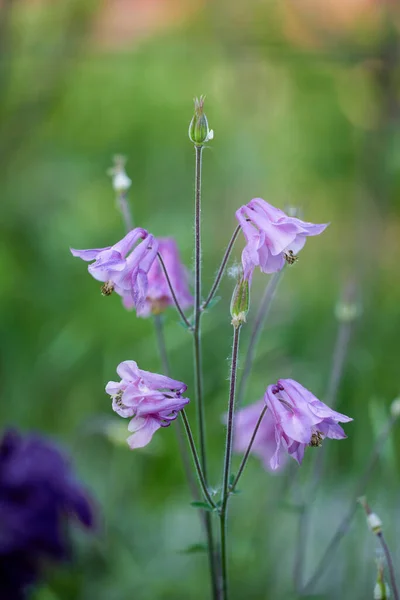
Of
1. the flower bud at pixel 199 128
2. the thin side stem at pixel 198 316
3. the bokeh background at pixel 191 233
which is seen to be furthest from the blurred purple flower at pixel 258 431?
the flower bud at pixel 199 128

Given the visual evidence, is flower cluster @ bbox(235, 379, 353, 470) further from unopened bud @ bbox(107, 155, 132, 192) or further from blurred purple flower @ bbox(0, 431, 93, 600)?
blurred purple flower @ bbox(0, 431, 93, 600)

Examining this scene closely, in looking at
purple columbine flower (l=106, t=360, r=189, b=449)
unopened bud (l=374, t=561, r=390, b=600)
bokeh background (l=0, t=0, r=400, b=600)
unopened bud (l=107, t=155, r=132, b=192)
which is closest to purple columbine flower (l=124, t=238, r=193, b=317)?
unopened bud (l=107, t=155, r=132, b=192)

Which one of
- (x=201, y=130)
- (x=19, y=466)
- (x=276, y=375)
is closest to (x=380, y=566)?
(x=201, y=130)

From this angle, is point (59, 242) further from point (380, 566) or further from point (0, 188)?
point (380, 566)

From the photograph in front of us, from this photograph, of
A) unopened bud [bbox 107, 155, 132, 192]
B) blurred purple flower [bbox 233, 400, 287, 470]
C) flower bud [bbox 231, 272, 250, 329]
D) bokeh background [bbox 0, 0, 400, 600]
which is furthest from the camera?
bokeh background [bbox 0, 0, 400, 600]

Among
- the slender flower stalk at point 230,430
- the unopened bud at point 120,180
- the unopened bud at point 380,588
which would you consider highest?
the unopened bud at point 120,180

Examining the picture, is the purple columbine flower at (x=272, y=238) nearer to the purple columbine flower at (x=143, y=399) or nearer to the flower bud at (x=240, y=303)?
the flower bud at (x=240, y=303)
